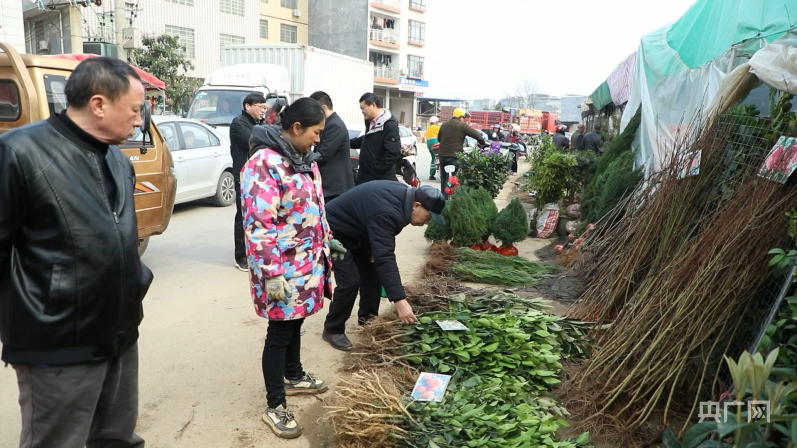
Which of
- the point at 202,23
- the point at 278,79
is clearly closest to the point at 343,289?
the point at 278,79

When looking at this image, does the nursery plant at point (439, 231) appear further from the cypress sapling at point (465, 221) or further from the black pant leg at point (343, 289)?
the black pant leg at point (343, 289)

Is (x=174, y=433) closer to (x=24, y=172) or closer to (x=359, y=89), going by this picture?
(x=24, y=172)

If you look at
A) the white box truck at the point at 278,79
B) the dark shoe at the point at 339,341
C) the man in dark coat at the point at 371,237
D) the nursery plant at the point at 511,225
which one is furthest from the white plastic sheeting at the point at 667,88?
the white box truck at the point at 278,79

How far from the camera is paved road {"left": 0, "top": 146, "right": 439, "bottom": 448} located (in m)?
3.21

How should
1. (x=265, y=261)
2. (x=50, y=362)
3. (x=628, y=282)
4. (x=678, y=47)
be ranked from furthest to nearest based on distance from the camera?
(x=678, y=47) → (x=628, y=282) → (x=265, y=261) → (x=50, y=362)

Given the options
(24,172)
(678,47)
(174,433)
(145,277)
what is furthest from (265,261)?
(678,47)

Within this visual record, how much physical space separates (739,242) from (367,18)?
3962 centimetres

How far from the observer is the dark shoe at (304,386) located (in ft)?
11.9

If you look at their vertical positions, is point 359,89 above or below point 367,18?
below

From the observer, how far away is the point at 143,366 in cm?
395

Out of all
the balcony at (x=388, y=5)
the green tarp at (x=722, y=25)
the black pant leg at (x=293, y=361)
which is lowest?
the black pant leg at (x=293, y=361)

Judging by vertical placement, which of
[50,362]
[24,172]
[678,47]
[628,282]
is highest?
[678,47]

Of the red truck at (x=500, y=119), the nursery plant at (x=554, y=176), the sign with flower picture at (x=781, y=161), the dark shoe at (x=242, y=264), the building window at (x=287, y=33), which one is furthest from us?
the red truck at (x=500, y=119)

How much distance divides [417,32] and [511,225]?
42.6 meters
